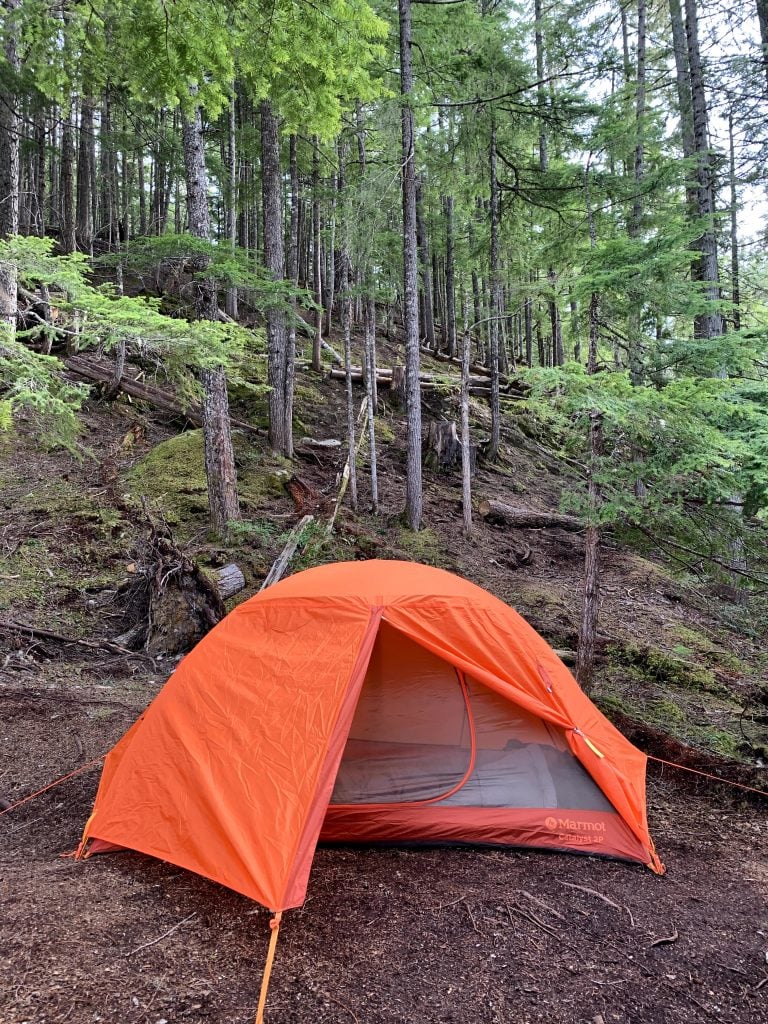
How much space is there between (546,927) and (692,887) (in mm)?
1118

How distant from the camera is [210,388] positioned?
8.96 meters

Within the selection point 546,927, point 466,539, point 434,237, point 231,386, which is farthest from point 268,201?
point 546,927

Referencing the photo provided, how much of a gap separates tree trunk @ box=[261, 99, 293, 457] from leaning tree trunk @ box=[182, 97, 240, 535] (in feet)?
6.33

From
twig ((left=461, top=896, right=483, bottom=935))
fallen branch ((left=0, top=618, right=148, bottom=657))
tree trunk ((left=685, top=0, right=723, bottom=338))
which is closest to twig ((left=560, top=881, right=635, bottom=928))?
twig ((left=461, top=896, right=483, bottom=935))

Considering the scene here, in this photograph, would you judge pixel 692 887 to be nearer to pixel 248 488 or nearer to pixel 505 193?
pixel 248 488

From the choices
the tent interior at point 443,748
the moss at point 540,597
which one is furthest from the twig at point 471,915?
the moss at point 540,597

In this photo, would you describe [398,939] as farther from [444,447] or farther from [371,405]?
[444,447]

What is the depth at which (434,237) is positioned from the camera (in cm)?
1939

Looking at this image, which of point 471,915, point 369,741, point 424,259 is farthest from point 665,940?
point 424,259

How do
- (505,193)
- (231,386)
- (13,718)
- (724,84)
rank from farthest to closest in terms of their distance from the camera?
1. (505,193)
2. (231,386)
3. (724,84)
4. (13,718)

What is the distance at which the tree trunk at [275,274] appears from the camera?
11117 mm

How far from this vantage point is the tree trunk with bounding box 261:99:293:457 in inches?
438

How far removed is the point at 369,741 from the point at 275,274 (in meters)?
9.06

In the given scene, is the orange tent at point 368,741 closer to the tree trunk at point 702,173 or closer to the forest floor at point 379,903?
the forest floor at point 379,903
